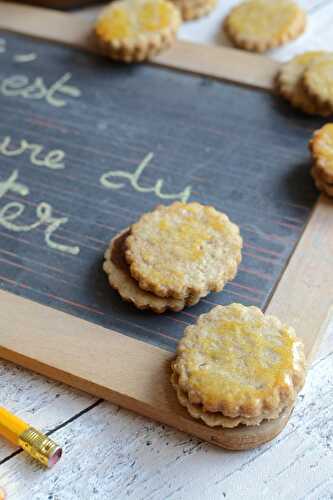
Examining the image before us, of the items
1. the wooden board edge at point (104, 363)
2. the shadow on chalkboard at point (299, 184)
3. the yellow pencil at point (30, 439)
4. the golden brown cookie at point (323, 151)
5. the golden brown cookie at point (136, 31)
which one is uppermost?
the golden brown cookie at point (323, 151)

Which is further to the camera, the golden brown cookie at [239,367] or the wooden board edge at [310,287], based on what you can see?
the wooden board edge at [310,287]

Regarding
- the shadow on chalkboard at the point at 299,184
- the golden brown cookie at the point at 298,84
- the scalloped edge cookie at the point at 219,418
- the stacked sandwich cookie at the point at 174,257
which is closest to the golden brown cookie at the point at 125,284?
the stacked sandwich cookie at the point at 174,257

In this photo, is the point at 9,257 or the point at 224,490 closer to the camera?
the point at 224,490

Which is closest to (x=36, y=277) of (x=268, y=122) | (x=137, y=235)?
(x=137, y=235)

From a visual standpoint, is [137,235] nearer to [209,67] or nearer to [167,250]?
[167,250]

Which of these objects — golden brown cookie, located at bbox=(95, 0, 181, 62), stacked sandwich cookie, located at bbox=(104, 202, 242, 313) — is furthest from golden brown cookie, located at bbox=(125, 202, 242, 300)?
golden brown cookie, located at bbox=(95, 0, 181, 62)

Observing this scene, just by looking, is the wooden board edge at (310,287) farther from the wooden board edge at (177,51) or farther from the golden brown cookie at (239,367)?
the wooden board edge at (177,51)

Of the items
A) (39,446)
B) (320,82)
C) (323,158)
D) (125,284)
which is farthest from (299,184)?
(39,446)

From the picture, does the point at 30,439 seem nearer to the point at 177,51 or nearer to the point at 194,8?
the point at 177,51
